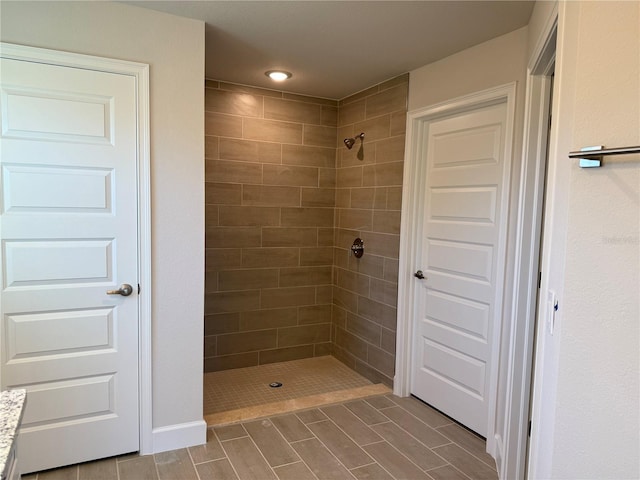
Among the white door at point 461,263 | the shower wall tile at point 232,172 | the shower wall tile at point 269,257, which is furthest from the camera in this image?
the shower wall tile at point 269,257

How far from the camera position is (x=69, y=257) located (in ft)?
7.52

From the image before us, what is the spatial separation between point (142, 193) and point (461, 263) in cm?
201

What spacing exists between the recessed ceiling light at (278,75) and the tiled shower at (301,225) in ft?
1.23

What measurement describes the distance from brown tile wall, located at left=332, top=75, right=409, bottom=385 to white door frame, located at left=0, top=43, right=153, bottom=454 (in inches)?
71.6

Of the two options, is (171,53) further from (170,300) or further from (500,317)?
(500,317)

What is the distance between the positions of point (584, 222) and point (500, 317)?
1.53 metres

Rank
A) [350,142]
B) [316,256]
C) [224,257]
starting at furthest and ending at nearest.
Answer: [316,256] → [350,142] → [224,257]

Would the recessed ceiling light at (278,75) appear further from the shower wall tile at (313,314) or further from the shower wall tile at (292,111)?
the shower wall tile at (313,314)

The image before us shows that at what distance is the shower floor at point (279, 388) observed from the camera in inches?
123

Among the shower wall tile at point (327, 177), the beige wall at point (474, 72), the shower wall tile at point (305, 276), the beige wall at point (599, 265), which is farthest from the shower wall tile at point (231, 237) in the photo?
the beige wall at point (599, 265)

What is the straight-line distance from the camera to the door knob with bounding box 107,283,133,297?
7.82 feet

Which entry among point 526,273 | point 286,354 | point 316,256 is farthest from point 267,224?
point 526,273

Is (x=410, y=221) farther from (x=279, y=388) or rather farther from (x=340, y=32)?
(x=279, y=388)

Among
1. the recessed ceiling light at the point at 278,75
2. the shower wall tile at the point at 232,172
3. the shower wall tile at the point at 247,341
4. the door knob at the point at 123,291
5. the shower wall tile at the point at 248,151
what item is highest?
the recessed ceiling light at the point at 278,75
